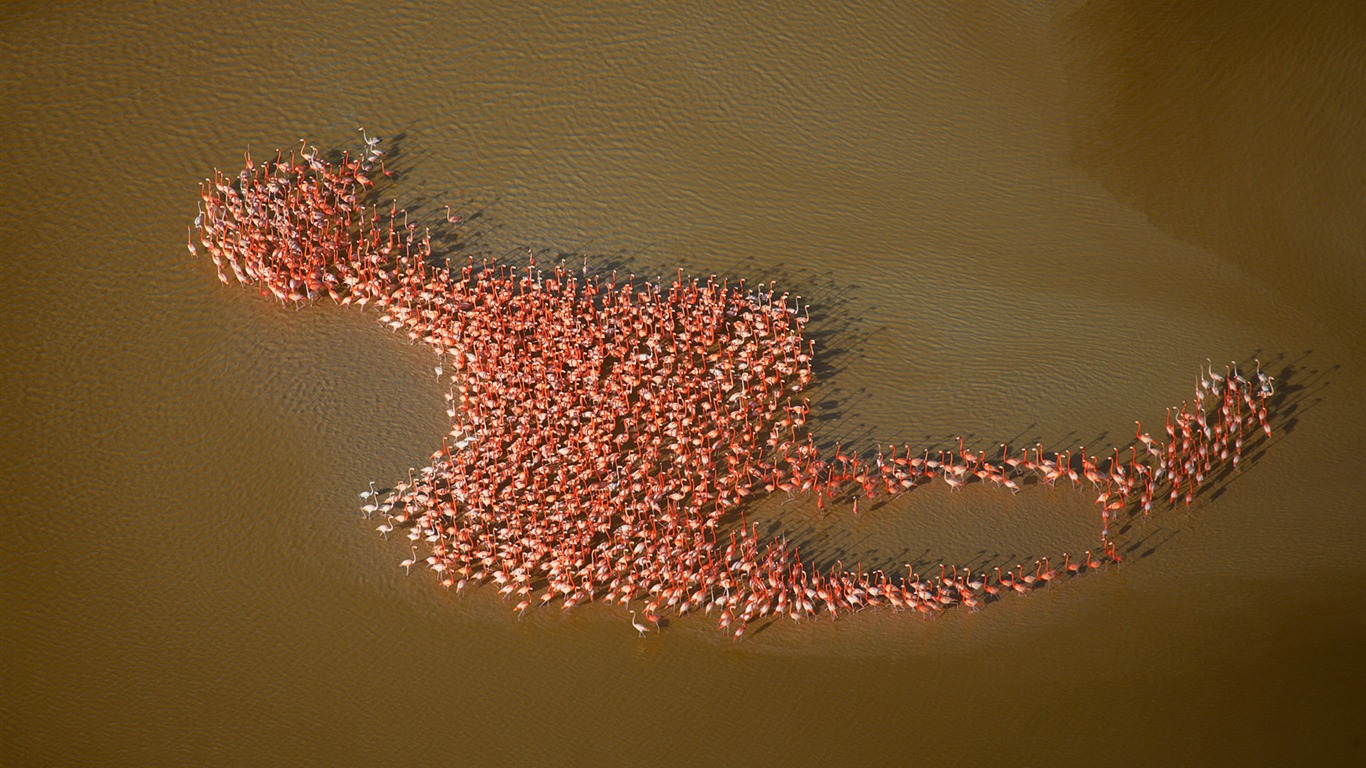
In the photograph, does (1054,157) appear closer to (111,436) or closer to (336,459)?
(336,459)

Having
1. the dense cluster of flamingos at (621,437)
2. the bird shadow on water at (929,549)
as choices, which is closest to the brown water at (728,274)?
the bird shadow on water at (929,549)

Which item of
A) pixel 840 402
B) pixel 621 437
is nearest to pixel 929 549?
pixel 840 402

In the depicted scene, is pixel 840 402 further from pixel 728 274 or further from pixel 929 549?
pixel 728 274

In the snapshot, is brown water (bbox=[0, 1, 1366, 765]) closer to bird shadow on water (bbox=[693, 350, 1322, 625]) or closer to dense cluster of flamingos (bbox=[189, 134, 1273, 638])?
bird shadow on water (bbox=[693, 350, 1322, 625])

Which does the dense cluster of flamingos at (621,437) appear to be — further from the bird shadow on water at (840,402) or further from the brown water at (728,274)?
the brown water at (728,274)

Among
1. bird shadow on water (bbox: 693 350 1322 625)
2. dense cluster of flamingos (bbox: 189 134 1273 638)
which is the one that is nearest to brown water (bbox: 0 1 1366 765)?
bird shadow on water (bbox: 693 350 1322 625)

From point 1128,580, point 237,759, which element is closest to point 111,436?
point 237,759

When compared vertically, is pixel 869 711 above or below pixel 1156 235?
below
